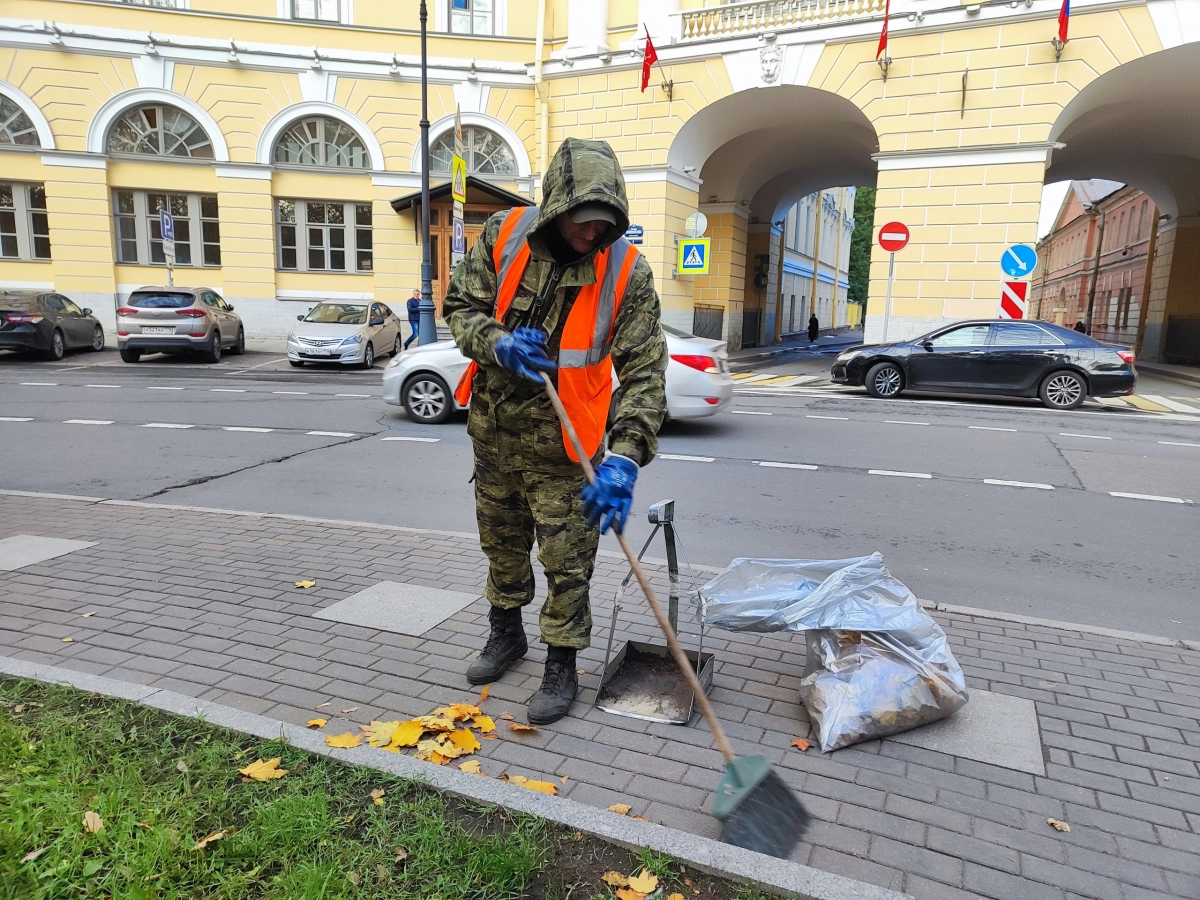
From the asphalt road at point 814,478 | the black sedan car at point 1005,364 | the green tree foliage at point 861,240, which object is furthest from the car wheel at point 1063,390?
the green tree foliage at point 861,240

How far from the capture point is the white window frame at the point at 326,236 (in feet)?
74.4

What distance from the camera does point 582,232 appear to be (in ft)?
9.37

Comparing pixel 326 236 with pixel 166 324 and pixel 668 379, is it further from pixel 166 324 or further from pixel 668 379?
pixel 668 379

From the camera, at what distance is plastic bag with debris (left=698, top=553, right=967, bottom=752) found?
119 inches

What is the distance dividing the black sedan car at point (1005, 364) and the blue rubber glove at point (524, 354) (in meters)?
Answer: 12.7

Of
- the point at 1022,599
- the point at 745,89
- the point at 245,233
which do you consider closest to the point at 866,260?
the point at 745,89

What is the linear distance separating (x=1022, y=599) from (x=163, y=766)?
170 inches

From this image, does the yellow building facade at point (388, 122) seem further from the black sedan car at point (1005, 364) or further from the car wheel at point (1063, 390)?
the car wheel at point (1063, 390)

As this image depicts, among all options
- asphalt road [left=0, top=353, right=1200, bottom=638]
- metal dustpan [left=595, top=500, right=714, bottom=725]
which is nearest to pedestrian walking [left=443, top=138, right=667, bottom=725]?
metal dustpan [left=595, top=500, right=714, bottom=725]

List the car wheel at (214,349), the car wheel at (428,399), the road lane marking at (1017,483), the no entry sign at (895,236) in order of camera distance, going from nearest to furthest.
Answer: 1. the road lane marking at (1017,483)
2. the car wheel at (428,399)
3. the no entry sign at (895,236)
4. the car wheel at (214,349)

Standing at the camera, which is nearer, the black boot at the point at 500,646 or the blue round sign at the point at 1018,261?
the black boot at the point at 500,646

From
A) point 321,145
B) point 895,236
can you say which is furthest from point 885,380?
point 321,145

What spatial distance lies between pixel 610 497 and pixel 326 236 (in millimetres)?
22569

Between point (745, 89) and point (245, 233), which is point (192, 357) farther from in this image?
point (745, 89)
